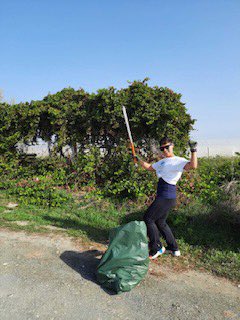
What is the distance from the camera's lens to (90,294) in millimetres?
3078

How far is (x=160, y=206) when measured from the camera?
3.82 metres

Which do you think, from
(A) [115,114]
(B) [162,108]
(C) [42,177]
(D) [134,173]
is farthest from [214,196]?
(C) [42,177]

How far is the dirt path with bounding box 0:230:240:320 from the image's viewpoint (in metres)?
2.77

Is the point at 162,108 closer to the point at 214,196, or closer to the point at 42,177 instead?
the point at 214,196

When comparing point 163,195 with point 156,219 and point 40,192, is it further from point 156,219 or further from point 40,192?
point 40,192

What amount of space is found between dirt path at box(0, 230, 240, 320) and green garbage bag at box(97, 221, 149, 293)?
0.40ft

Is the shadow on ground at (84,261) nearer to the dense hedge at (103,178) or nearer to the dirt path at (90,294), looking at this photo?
the dirt path at (90,294)

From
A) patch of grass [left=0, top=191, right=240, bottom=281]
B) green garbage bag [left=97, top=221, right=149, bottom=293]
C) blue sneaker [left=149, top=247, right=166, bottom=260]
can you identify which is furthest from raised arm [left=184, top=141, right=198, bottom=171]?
patch of grass [left=0, top=191, right=240, bottom=281]

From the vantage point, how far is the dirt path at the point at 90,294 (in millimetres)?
2773

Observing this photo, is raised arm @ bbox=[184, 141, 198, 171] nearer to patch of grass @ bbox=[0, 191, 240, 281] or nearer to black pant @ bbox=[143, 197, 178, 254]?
black pant @ bbox=[143, 197, 178, 254]

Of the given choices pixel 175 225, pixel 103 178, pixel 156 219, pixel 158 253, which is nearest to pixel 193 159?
pixel 156 219

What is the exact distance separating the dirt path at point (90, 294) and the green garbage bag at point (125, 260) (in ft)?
0.40

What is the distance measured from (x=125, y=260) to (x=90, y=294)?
53cm

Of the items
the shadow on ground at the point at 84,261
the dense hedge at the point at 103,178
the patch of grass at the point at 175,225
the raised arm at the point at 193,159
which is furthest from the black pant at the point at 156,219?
the dense hedge at the point at 103,178
